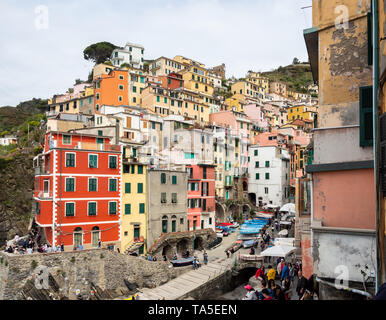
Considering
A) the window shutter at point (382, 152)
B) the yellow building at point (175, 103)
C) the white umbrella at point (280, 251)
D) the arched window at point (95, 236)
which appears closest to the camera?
the window shutter at point (382, 152)

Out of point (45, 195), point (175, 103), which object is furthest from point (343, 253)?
point (175, 103)

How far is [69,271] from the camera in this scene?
25875 mm

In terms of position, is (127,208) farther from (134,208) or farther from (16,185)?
(16,185)

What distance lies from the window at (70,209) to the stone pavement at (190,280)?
9921 mm

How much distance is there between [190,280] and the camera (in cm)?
2933

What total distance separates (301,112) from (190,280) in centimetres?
8014

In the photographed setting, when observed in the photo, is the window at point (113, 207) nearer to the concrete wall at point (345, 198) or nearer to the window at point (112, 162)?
the window at point (112, 162)

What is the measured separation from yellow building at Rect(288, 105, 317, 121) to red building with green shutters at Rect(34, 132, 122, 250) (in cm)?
7517

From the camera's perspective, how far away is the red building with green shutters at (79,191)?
29.4 m

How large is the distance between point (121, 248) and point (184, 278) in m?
7.99

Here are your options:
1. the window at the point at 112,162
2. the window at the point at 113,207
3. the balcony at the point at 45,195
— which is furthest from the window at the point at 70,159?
the window at the point at 113,207

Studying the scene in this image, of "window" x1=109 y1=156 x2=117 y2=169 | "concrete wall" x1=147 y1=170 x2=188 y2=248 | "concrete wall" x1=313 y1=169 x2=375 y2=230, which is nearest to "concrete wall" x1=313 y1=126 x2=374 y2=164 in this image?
"concrete wall" x1=313 y1=169 x2=375 y2=230
